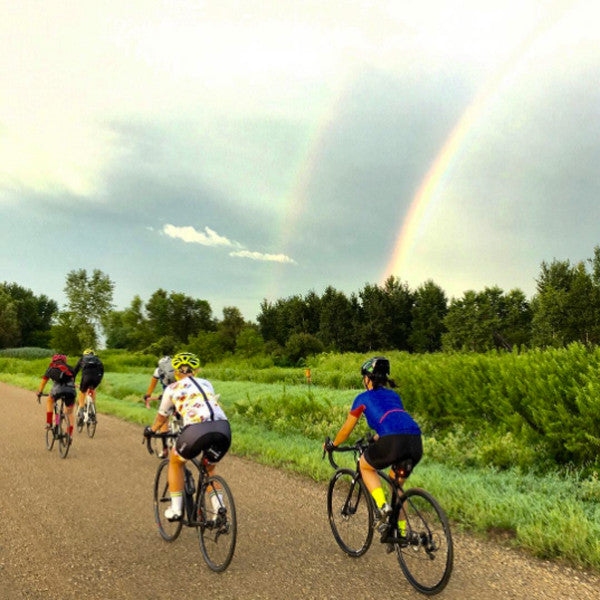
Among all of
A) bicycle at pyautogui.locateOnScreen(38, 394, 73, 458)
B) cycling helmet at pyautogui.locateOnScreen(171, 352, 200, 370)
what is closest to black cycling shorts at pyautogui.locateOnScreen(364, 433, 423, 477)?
cycling helmet at pyautogui.locateOnScreen(171, 352, 200, 370)

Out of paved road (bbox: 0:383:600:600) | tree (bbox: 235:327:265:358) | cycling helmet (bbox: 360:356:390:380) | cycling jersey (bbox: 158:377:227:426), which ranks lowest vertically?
paved road (bbox: 0:383:600:600)

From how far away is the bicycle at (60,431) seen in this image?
10.4 meters

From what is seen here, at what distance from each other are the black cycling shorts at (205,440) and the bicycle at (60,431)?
6440mm

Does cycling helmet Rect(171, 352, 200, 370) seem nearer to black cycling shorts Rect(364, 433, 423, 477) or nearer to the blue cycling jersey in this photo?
the blue cycling jersey

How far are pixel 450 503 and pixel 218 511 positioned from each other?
112 inches

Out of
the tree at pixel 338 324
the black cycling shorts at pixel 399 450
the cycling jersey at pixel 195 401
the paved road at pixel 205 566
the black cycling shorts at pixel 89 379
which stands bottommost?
the paved road at pixel 205 566

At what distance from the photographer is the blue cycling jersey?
4.51 meters

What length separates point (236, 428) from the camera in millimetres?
13656

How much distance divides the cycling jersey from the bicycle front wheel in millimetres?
1388

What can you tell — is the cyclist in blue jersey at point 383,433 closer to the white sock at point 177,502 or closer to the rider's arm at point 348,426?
the rider's arm at point 348,426

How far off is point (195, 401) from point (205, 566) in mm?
1477

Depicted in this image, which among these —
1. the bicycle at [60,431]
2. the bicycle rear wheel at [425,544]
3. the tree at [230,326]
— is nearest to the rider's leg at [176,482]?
the bicycle rear wheel at [425,544]

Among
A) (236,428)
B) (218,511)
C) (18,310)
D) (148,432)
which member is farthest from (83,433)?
(18,310)

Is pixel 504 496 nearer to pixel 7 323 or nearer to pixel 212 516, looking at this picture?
pixel 212 516
